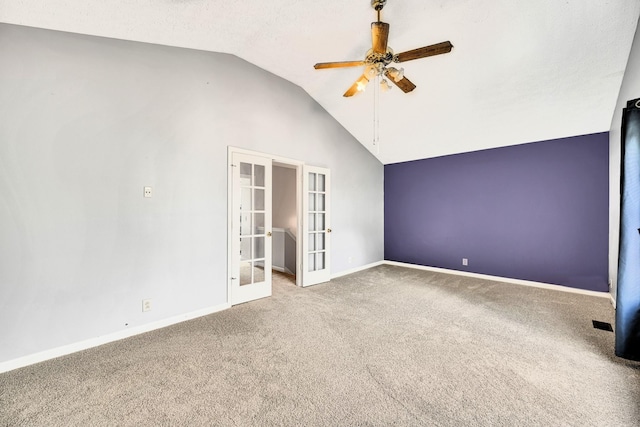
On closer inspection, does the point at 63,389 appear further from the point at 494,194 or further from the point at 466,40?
the point at 494,194

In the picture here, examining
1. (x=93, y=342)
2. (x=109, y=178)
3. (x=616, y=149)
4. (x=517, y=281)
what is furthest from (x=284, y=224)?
(x=616, y=149)

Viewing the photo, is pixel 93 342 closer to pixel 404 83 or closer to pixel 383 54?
pixel 383 54

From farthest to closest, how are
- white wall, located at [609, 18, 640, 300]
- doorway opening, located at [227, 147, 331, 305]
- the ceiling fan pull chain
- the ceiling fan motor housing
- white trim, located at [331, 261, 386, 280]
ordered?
white trim, located at [331, 261, 386, 280], the ceiling fan pull chain, doorway opening, located at [227, 147, 331, 305], white wall, located at [609, 18, 640, 300], the ceiling fan motor housing

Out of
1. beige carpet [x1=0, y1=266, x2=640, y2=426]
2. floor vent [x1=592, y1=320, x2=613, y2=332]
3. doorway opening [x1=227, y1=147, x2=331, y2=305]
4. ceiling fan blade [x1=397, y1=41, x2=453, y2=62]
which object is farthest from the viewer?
doorway opening [x1=227, y1=147, x2=331, y2=305]

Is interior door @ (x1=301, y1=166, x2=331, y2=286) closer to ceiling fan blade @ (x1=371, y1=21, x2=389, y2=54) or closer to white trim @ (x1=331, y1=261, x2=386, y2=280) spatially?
white trim @ (x1=331, y1=261, x2=386, y2=280)

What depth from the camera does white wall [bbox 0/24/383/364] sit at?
2043mm

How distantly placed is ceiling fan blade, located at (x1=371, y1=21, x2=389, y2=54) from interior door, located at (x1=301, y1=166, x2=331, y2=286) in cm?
227

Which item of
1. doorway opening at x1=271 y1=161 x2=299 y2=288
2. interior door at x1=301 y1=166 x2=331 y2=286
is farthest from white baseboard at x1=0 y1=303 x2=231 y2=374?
doorway opening at x1=271 y1=161 x2=299 y2=288

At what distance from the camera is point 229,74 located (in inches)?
129

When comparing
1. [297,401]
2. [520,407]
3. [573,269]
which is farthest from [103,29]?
[573,269]

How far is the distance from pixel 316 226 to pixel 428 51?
3029 mm

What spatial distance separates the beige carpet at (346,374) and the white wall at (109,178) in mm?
389

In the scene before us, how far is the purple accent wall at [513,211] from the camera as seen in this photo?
3.81 meters

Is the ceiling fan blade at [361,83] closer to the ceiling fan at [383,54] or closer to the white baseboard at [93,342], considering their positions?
the ceiling fan at [383,54]
